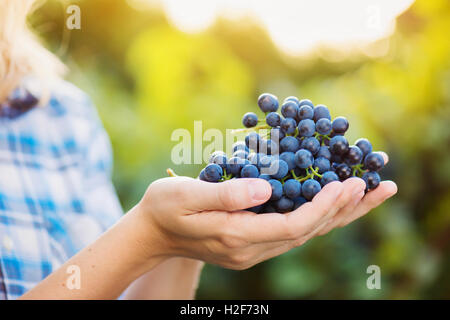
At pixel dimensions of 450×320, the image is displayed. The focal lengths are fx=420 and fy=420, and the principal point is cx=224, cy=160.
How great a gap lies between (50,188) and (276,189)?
0.92m

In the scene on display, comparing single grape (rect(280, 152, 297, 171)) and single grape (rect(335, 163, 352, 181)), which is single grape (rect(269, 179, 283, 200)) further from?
single grape (rect(335, 163, 352, 181))

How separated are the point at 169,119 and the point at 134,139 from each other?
0.96ft

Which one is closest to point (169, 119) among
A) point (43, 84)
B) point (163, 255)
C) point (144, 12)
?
point (144, 12)

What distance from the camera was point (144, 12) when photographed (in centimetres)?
366

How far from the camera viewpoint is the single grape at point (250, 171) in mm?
1077

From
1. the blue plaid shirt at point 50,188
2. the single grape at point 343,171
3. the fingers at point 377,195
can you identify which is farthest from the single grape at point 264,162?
the blue plaid shirt at point 50,188

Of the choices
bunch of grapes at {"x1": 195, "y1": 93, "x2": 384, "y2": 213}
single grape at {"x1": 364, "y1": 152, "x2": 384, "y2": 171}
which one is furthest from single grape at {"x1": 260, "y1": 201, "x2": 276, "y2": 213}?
single grape at {"x1": 364, "y1": 152, "x2": 384, "y2": 171}

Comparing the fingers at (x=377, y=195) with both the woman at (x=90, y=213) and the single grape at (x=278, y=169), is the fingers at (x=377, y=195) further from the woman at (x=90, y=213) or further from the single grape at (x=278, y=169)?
the single grape at (x=278, y=169)

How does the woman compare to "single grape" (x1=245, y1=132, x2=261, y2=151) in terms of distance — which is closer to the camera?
the woman

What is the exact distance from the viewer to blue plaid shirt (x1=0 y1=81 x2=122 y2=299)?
4.69ft

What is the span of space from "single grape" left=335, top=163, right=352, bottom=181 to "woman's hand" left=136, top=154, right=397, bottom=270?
0.26 ft

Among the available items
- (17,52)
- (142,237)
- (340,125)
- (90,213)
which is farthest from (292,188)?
(17,52)

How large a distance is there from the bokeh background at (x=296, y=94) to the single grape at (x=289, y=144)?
4.88 feet
